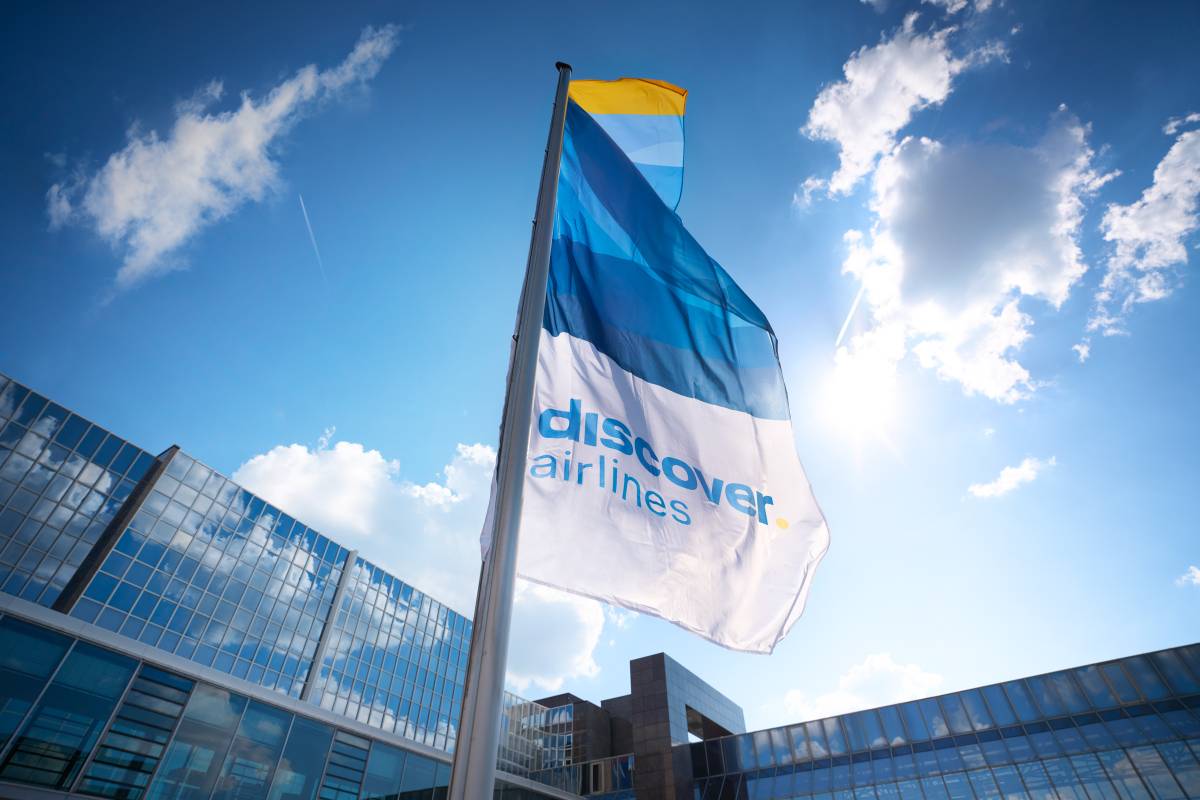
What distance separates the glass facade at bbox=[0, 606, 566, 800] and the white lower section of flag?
15.1 m

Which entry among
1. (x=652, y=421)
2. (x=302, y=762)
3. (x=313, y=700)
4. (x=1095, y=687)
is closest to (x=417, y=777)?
(x=302, y=762)

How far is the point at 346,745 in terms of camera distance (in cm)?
2023

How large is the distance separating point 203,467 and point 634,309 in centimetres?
6363

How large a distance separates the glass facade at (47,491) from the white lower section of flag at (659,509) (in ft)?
186

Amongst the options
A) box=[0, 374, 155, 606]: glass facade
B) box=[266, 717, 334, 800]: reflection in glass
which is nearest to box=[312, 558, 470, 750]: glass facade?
box=[0, 374, 155, 606]: glass facade

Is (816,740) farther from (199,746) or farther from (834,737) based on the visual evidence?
(199,746)

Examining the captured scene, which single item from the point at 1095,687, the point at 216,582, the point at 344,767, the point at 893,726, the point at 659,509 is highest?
the point at 216,582

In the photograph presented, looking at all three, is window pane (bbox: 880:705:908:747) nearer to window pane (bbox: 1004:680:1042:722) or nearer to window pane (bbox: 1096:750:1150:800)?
window pane (bbox: 1004:680:1042:722)

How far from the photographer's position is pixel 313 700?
2415 inches

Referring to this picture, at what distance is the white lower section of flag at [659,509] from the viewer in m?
5.64

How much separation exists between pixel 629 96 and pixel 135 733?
57.6 feet

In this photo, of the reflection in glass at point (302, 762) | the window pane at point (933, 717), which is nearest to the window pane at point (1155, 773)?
the window pane at point (933, 717)

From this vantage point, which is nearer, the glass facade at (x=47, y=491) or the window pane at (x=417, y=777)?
the window pane at (x=417, y=777)

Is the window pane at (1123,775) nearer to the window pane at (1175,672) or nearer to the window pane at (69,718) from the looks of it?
the window pane at (1175,672)
